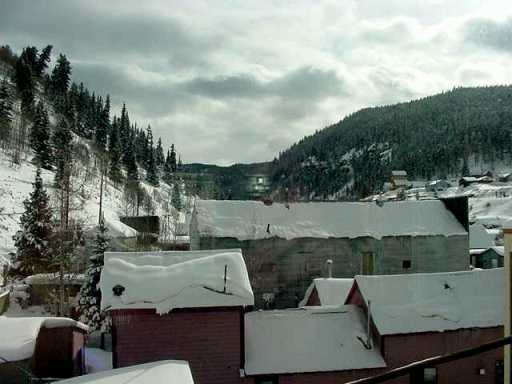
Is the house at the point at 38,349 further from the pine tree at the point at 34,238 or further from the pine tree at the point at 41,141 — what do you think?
the pine tree at the point at 41,141

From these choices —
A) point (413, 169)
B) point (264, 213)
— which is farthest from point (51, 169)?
point (413, 169)

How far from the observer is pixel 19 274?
32500 millimetres

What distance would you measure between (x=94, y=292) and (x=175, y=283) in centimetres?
1290

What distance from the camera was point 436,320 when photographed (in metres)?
14.9

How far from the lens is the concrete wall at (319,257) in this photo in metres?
27.8

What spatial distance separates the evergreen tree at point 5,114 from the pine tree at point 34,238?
33.5 m

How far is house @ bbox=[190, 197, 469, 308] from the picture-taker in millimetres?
27922

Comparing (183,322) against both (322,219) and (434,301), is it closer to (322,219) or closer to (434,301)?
(434,301)

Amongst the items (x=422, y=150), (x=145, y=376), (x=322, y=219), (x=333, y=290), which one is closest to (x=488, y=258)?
(x=322, y=219)

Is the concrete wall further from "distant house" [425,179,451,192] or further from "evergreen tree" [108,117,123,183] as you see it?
"distant house" [425,179,451,192]

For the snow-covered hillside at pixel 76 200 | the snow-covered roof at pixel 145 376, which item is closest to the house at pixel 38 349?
the snow-covered roof at pixel 145 376

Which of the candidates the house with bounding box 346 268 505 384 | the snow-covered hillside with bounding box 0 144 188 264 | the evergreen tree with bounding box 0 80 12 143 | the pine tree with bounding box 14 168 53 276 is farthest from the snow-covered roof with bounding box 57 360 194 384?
the evergreen tree with bounding box 0 80 12 143

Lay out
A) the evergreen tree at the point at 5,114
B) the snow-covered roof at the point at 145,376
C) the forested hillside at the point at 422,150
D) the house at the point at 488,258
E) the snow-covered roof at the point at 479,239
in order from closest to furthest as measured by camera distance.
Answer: the snow-covered roof at the point at 145,376
the house at the point at 488,258
the snow-covered roof at the point at 479,239
the evergreen tree at the point at 5,114
the forested hillside at the point at 422,150

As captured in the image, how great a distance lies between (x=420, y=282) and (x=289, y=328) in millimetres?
4720
